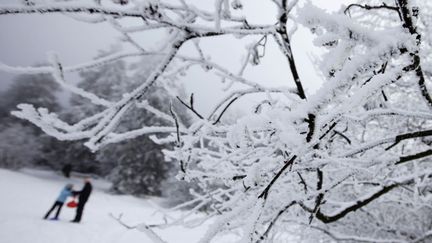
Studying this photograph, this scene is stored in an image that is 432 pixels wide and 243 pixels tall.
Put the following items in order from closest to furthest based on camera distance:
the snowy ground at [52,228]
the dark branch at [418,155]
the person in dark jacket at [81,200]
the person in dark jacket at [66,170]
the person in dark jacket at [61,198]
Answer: the dark branch at [418,155], the snowy ground at [52,228], the person in dark jacket at [61,198], the person in dark jacket at [81,200], the person in dark jacket at [66,170]

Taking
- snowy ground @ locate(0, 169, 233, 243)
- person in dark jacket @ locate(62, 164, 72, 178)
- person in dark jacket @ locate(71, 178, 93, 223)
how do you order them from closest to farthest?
snowy ground @ locate(0, 169, 233, 243) < person in dark jacket @ locate(71, 178, 93, 223) < person in dark jacket @ locate(62, 164, 72, 178)

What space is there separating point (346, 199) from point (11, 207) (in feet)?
34.0

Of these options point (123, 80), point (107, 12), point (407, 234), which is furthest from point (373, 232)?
point (123, 80)

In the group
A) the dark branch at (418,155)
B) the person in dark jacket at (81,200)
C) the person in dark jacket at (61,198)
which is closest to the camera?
the dark branch at (418,155)

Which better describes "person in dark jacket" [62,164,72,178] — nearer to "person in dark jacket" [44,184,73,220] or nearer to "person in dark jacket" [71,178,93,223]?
"person in dark jacket" [71,178,93,223]

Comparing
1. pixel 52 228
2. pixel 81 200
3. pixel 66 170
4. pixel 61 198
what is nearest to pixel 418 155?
pixel 52 228

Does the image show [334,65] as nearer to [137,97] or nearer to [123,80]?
[137,97]

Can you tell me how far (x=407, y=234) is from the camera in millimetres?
5320

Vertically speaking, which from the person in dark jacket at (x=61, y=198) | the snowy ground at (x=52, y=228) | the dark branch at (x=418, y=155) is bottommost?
the snowy ground at (x=52, y=228)

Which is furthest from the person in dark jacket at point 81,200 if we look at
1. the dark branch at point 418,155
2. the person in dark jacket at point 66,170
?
the person in dark jacket at point 66,170

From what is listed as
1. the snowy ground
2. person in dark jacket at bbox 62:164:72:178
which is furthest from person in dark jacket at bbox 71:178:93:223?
person in dark jacket at bbox 62:164:72:178

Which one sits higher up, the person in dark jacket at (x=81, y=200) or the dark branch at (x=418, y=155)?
the dark branch at (x=418, y=155)

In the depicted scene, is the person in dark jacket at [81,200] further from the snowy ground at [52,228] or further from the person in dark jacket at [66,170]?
the person in dark jacket at [66,170]

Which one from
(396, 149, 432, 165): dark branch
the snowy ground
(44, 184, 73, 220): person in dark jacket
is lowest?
the snowy ground
